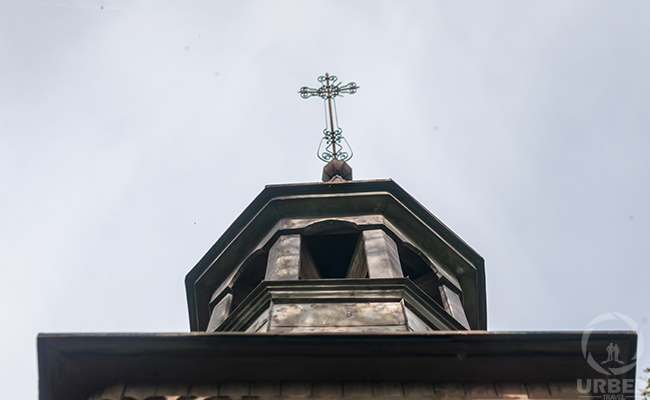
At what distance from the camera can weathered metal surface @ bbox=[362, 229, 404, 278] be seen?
34.1 ft

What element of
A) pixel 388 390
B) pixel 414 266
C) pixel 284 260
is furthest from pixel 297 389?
pixel 414 266

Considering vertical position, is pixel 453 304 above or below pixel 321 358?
above

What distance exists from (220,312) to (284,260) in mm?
1234

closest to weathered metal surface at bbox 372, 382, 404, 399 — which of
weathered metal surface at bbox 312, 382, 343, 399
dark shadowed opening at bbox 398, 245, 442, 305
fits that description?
weathered metal surface at bbox 312, 382, 343, 399

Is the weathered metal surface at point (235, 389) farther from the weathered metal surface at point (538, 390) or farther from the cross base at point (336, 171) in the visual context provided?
the cross base at point (336, 171)

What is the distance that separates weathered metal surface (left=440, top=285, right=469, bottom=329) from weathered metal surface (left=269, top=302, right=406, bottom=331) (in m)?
2.26

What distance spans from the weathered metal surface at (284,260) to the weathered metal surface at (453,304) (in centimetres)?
217

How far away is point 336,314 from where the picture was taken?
343 inches

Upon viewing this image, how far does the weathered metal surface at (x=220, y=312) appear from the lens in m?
10.9

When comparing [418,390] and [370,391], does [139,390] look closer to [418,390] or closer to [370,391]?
Answer: [370,391]

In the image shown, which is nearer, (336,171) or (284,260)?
(284,260)

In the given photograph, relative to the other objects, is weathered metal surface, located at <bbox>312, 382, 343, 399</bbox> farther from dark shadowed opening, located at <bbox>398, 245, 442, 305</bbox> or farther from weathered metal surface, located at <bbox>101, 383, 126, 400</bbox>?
dark shadowed opening, located at <bbox>398, 245, 442, 305</bbox>

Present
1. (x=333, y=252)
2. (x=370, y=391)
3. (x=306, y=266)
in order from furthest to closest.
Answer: (x=333, y=252), (x=306, y=266), (x=370, y=391)

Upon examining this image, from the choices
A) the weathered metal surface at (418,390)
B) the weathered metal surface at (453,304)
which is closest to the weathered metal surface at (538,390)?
the weathered metal surface at (418,390)
